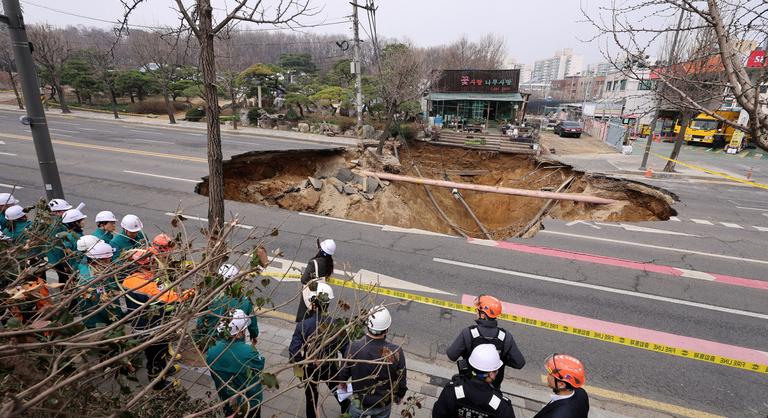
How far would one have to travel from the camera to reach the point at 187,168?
1597 cm

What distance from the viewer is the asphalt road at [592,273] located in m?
5.69

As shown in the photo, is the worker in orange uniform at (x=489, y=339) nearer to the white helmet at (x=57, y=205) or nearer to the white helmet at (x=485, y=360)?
the white helmet at (x=485, y=360)

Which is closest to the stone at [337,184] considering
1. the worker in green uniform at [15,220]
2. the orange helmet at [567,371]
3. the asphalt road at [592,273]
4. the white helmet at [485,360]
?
the asphalt road at [592,273]

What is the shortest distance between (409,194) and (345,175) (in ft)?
9.23

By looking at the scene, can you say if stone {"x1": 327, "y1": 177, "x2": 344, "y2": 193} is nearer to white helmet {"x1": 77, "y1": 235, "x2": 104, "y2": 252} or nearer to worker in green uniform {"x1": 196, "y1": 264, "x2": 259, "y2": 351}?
white helmet {"x1": 77, "y1": 235, "x2": 104, "y2": 252}

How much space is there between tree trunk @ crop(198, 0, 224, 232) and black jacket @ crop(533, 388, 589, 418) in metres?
4.05

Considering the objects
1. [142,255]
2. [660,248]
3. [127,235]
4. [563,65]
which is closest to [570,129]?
[660,248]

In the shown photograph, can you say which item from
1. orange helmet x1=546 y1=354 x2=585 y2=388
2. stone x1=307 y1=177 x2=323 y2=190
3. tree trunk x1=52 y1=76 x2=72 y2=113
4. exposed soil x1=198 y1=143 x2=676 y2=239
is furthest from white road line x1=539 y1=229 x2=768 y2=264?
tree trunk x1=52 y1=76 x2=72 y2=113

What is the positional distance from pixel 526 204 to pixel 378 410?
1405 cm

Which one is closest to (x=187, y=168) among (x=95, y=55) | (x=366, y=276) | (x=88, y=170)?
(x=88, y=170)

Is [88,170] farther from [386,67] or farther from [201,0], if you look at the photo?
[386,67]

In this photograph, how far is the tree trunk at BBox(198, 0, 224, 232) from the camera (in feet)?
16.6

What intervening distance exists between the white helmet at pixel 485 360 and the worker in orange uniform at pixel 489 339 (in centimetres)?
75

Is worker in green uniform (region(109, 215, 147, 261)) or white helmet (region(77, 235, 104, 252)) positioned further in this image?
worker in green uniform (region(109, 215, 147, 261))
